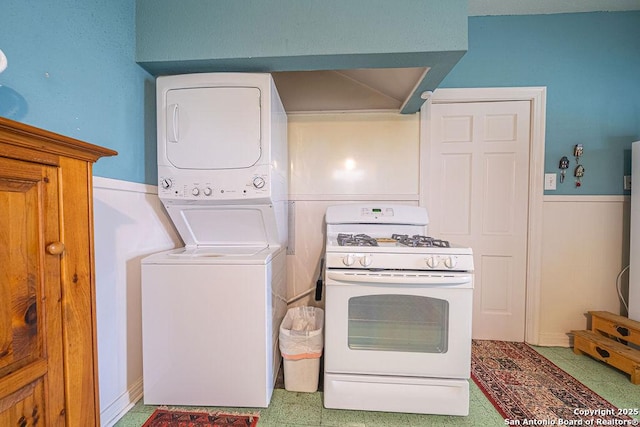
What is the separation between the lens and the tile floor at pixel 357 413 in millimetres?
1286

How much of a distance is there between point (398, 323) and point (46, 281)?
1.32 meters

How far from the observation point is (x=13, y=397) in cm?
57

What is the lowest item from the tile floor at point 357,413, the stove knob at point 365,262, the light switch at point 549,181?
the tile floor at point 357,413

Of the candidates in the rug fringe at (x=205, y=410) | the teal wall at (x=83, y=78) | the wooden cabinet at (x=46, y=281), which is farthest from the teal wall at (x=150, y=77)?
the rug fringe at (x=205, y=410)

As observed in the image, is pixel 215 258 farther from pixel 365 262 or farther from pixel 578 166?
pixel 578 166

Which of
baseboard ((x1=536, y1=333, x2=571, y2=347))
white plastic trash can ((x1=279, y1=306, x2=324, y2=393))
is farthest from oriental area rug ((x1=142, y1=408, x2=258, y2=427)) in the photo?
baseboard ((x1=536, y1=333, x2=571, y2=347))

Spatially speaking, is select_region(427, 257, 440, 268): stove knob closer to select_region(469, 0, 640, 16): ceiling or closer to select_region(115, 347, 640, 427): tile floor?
select_region(115, 347, 640, 427): tile floor

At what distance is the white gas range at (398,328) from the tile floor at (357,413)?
0.05 metres

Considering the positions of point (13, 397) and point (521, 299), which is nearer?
point (13, 397)

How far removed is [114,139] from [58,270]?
868mm

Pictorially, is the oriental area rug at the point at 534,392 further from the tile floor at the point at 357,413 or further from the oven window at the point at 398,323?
the oven window at the point at 398,323

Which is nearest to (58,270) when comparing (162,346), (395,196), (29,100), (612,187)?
(29,100)

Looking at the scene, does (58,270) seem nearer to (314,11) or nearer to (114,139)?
(114,139)

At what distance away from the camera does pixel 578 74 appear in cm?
197
